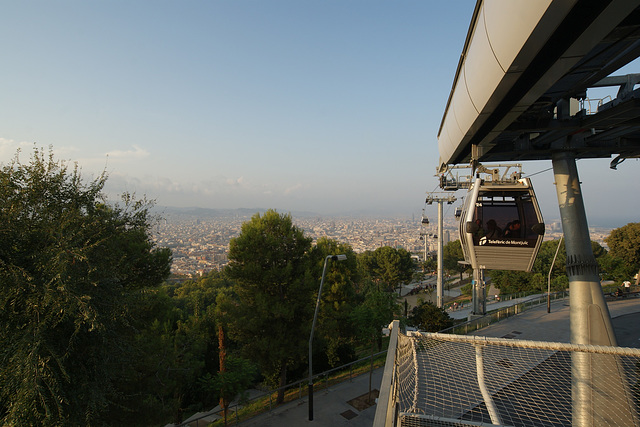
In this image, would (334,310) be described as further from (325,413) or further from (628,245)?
(628,245)

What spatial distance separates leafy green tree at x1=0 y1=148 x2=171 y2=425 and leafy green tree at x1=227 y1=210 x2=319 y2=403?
22.5 ft

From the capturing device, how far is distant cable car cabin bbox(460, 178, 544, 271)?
7953mm

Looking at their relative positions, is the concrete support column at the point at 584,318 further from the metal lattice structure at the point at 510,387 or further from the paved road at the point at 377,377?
the paved road at the point at 377,377

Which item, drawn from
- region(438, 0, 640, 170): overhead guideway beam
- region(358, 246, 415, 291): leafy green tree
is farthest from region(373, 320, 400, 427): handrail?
region(358, 246, 415, 291): leafy green tree

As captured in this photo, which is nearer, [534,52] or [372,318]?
[534,52]

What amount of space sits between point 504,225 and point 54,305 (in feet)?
32.6

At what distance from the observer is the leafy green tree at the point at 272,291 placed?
14.4 meters

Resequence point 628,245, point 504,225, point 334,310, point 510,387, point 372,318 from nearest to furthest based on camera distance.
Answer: point 510,387
point 504,225
point 372,318
point 334,310
point 628,245

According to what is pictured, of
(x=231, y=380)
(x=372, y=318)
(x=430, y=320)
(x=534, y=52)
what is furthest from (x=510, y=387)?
(x=430, y=320)

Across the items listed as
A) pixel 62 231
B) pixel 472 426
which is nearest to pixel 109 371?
pixel 62 231

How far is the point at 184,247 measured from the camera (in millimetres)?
172000

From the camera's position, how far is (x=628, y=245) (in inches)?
1391

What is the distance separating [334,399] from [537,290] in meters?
36.1

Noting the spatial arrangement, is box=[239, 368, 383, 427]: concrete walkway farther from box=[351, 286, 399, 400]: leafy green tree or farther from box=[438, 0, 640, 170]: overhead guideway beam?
box=[438, 0, 640, 170]: overhead guideway beam
